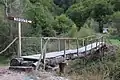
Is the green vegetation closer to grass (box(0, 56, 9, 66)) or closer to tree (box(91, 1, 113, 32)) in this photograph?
grass (box(0, 56, 9, 66))

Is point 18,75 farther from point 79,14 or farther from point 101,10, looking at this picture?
point 79,14

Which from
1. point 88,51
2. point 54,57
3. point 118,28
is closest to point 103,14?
point 118,28

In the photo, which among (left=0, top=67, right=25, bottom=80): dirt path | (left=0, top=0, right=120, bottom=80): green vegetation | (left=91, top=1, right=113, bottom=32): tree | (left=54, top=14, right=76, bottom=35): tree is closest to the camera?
(left=0, top=67, right=25, bottom=80): dirt path

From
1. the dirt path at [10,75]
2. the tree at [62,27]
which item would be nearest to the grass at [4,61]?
the dirt path at [10,75]

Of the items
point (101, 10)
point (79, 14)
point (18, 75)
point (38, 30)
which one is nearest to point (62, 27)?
point (38, 30)

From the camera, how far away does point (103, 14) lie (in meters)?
70.3

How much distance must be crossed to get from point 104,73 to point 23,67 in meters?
3.42

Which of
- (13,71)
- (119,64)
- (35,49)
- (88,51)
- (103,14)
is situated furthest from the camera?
(103,14)

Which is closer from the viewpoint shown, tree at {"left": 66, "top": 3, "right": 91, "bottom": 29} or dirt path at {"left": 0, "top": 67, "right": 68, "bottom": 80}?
dirt path at {"left": 0, "top": 67, "right": 68, "bottom": 80}

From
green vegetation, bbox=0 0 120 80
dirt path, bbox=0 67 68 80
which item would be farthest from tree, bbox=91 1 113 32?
dirt path, bbox=0 67 68 80

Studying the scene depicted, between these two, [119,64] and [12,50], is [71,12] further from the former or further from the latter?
[119,64]

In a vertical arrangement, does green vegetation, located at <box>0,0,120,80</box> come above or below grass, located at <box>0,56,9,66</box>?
above

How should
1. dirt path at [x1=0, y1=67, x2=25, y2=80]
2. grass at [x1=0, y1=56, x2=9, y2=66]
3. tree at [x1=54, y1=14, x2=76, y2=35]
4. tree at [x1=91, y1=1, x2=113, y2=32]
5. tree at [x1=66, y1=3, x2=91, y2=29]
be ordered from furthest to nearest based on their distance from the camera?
tree at [x1=66, y1=3, x2=91, y2=29] → tree at [x1=91, y1=1, x2=113, y2=32] → tree at [x1=54, y1=14, x2=76, y2=35] → grass at [x1=0, y1=56, x2=9, y2=66] → dirt path at [x1=0, y1=67, x2=25, y2=80]

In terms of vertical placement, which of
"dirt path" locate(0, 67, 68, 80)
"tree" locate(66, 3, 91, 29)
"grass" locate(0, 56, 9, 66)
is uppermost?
"tree" locate(66, 3, 91, 29)
